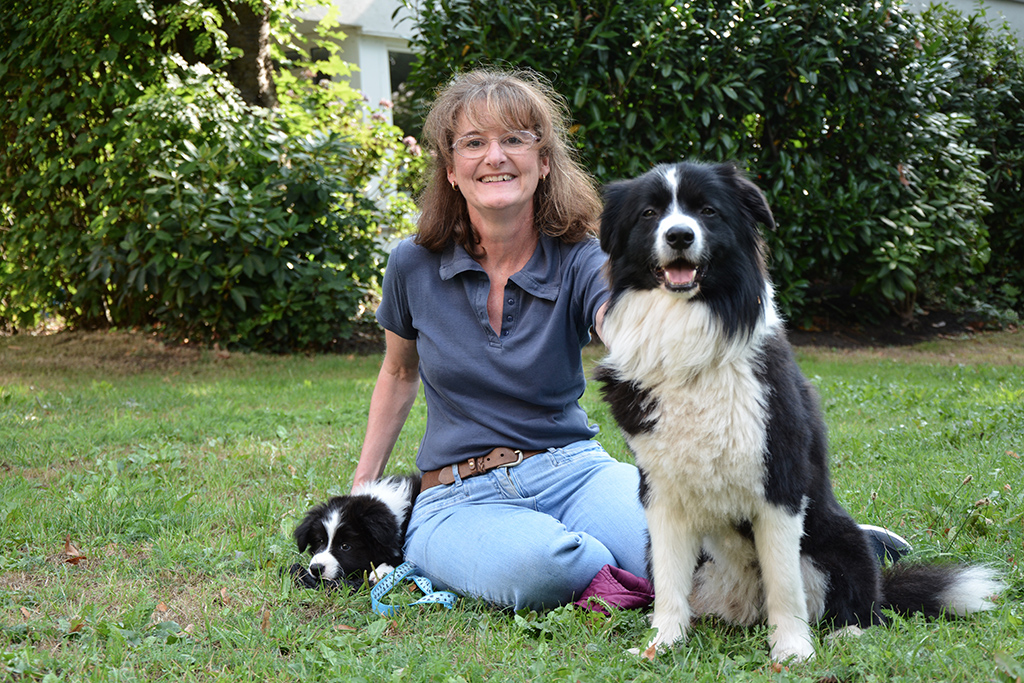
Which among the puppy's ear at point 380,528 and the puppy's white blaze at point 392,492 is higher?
the puppy's white blaze at point 392,492

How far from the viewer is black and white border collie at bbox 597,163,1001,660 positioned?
84.8 inches

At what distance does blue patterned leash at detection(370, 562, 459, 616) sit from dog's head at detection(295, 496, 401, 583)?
0.55 ft

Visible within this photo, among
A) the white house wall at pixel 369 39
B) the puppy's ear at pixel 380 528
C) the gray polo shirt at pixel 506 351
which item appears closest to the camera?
the gray polo shirt at pixel 506 351

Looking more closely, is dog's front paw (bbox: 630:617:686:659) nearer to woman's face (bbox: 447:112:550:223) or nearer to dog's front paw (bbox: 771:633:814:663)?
dog's front paw (bbox: 771:633:814:663)

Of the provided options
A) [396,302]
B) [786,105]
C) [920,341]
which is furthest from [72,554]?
[920,341]

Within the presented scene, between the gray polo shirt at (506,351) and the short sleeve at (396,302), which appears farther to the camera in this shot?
the short sleeve at (396,302)

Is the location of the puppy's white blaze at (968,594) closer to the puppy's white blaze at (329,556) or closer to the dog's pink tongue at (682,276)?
the dog's pink tongue at (682,276)

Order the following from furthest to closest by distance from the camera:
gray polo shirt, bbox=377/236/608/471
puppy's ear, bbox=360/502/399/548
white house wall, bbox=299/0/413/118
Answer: white house wall, bbox=299/0/413/118, puppy's ear, bbox=360/502/399/548, gray polo shirt, bbox=377/236/608/471

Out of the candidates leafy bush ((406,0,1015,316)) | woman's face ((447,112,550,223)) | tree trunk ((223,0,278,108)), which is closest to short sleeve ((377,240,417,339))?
woman's face ((447,112,550,223))

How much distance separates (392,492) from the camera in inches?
132

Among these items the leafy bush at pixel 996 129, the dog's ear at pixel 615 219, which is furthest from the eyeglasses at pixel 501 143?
the leafy bush at pixel 996 129

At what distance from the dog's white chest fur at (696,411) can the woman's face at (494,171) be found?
83 centimetres

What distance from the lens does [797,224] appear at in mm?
8031

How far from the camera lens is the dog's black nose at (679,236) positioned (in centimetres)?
212
